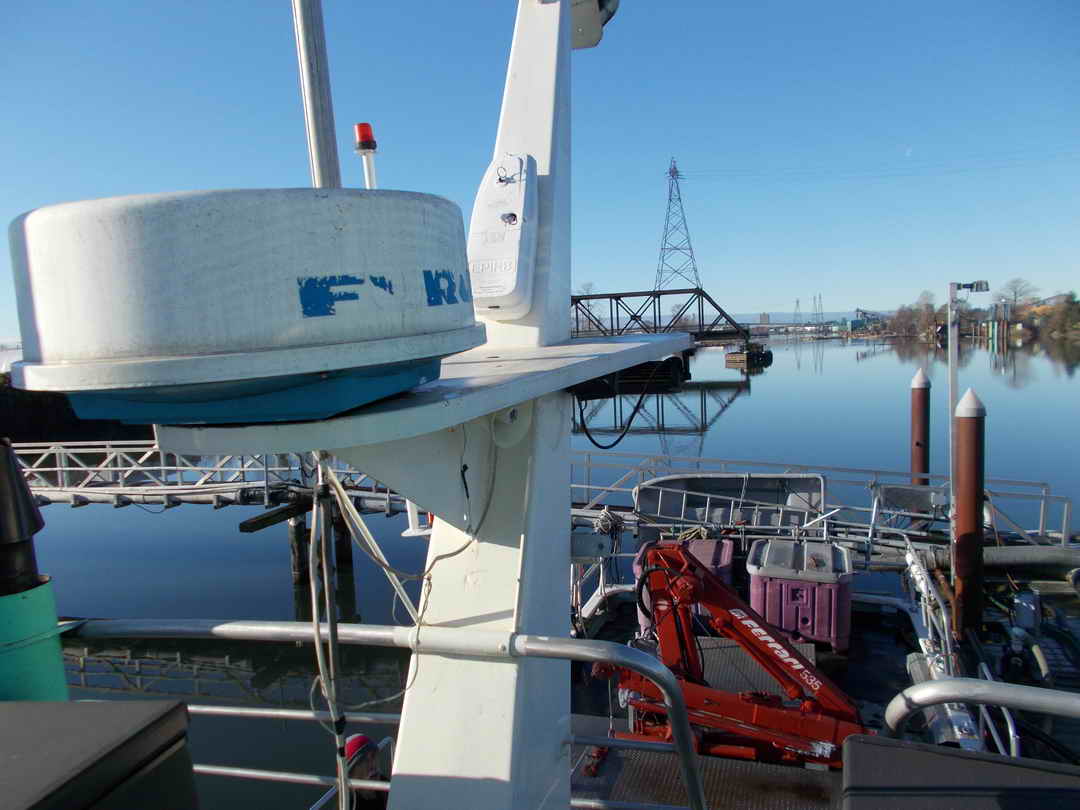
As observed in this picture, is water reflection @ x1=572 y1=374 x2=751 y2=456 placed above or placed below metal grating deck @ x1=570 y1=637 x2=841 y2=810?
below

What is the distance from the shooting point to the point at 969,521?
9.55 m

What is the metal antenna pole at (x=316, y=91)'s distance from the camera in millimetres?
1641

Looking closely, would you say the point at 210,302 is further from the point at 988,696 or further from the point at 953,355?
the point at 953,355

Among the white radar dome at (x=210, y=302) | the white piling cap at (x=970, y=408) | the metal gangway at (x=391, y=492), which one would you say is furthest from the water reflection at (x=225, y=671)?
the white radar dome at (x=210, y=302)

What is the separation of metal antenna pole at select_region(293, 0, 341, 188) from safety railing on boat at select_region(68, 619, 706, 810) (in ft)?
3.91

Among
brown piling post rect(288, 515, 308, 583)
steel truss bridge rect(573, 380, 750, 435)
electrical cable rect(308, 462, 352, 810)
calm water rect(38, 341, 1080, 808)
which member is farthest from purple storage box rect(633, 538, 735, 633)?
steel truss bridge rect(573, 380, 750, 435)

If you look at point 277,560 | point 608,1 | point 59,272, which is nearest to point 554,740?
point 59,272

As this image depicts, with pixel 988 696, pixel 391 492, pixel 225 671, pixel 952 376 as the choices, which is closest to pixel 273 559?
pixel 391 492

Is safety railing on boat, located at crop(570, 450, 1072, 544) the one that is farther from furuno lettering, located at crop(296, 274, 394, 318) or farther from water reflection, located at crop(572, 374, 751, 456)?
water reflection, located at crop(572, 374, 751, 456)

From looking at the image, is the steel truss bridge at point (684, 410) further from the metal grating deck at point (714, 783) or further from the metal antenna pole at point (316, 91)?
the metal antenna pole at point (316, 91)

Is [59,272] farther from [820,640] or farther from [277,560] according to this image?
[277,560]

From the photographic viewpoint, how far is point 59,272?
136 cm

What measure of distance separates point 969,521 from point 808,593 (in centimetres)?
287

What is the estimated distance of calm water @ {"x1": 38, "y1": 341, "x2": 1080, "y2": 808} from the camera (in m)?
9.77
